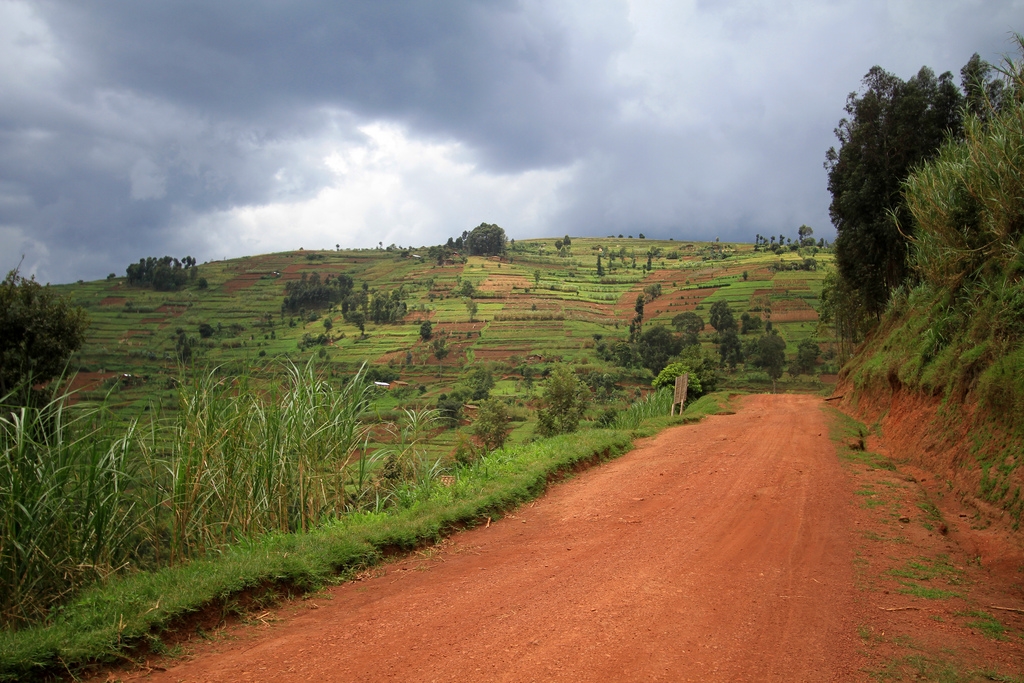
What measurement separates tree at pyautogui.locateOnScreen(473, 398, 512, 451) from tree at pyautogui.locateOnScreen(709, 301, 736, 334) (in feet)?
123

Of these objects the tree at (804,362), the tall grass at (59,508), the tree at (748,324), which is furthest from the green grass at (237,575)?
the tree at (748,324)

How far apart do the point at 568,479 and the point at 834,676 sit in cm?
593

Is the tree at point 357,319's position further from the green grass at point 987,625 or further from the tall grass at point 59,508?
the green grass at point 987,625

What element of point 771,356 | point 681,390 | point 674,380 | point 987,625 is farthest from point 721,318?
point 987,625

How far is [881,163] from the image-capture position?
854 inches

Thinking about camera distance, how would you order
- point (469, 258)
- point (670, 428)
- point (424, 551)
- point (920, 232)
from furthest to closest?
point (469, 258), point (670, 428), point (920, 232), point (424, 551)

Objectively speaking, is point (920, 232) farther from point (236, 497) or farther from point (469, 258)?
point (469, 258)

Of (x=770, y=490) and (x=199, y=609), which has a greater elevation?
(x=199, y=609)

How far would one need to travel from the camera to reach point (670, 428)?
14.9 metres

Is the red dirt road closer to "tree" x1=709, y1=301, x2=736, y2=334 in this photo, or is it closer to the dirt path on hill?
the dirt path on hill

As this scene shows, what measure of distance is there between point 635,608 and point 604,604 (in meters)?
0.23

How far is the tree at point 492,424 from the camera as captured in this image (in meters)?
21.6

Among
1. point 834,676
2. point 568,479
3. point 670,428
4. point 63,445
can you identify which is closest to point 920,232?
point 670,428

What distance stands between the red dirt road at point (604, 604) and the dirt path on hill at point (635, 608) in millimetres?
16
